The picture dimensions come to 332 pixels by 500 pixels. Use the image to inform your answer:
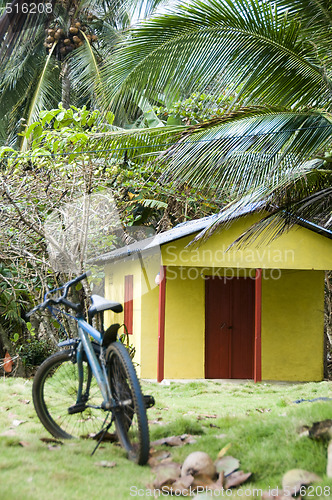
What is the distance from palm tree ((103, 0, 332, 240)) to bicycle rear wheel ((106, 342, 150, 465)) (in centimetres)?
318

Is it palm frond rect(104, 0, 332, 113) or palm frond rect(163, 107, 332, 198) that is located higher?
palm frond rect(104, 0, 332, 113)

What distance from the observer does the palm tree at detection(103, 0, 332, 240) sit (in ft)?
22.2

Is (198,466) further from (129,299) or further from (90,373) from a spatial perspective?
(129,299)

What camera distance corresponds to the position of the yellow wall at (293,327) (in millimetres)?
→ 11562

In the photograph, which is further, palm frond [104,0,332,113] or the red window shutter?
the red window shutter

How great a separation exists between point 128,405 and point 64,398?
105cm

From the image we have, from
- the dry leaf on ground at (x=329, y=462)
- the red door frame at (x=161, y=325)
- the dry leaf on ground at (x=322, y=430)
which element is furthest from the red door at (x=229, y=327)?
the dry leaf on ground at (x=329, y=462)

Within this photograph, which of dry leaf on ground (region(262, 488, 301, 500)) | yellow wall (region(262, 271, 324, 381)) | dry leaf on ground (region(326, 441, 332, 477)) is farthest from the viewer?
yellow wall (region(262, 271, 324, 381))

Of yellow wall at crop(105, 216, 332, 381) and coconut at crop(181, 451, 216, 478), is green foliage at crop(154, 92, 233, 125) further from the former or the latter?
coconut at crop(181, 451, 216, 478)

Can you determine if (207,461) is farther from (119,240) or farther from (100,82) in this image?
(119,240)

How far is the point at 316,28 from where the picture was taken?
709 cm

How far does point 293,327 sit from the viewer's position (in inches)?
460

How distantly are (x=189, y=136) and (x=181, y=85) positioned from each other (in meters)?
1.11

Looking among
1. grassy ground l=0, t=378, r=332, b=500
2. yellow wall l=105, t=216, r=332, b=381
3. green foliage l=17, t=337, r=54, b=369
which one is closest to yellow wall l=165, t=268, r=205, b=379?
yellow wall l=105, t=216, r=332, b=381
